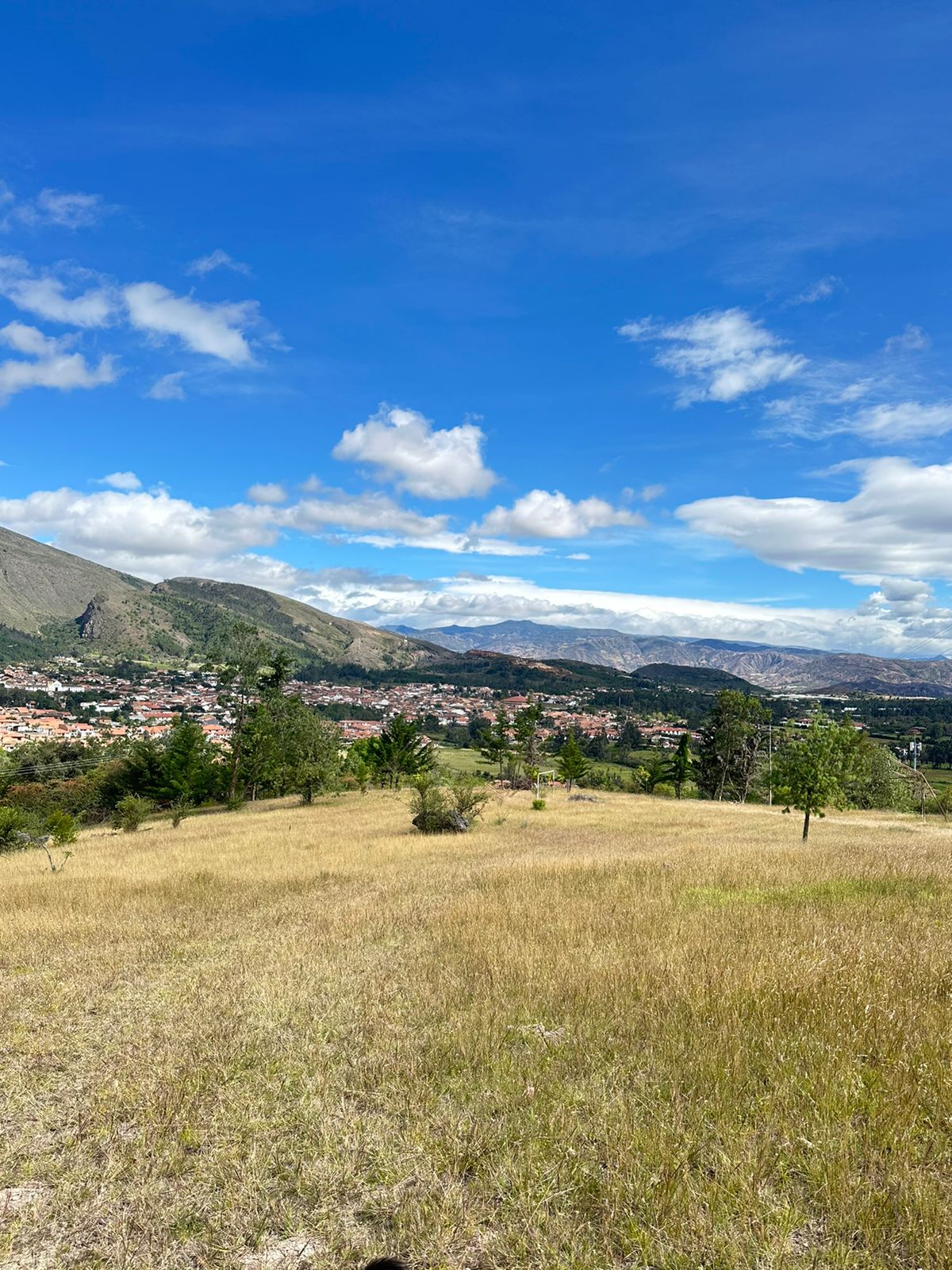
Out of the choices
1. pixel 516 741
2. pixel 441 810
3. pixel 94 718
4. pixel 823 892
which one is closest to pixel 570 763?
pixel 516 741

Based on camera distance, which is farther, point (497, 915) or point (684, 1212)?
point (497, 915)

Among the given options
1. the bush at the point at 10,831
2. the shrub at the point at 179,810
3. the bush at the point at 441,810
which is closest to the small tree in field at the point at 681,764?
the bush at the point at 441,810

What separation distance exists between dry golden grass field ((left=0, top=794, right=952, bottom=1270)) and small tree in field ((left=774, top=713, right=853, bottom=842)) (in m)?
13.8

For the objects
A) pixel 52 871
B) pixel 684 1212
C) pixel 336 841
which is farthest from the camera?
pixel 336 841

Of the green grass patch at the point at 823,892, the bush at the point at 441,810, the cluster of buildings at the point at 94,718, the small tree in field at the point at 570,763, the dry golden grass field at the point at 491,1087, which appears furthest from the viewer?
the cluster of buildings at the point at 94,718

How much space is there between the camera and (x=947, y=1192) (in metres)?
3.63

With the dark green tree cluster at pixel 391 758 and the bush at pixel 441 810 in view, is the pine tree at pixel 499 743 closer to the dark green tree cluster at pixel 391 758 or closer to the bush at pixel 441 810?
the dark green tree cluster at pixel 391 758

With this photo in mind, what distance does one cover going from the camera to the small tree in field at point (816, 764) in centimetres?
2397

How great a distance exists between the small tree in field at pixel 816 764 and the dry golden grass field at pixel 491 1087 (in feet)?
45.1

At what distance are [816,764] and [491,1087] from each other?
23077mm

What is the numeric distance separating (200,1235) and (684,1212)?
286cm

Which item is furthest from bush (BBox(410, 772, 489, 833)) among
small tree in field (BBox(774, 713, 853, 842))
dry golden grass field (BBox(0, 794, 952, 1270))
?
dry golden grass field (BBox(0, 794, 952, 1270))

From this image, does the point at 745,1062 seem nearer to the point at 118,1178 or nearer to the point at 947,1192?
the point at 947,1192

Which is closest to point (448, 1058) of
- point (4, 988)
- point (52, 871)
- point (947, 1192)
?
point (947, 1192)
